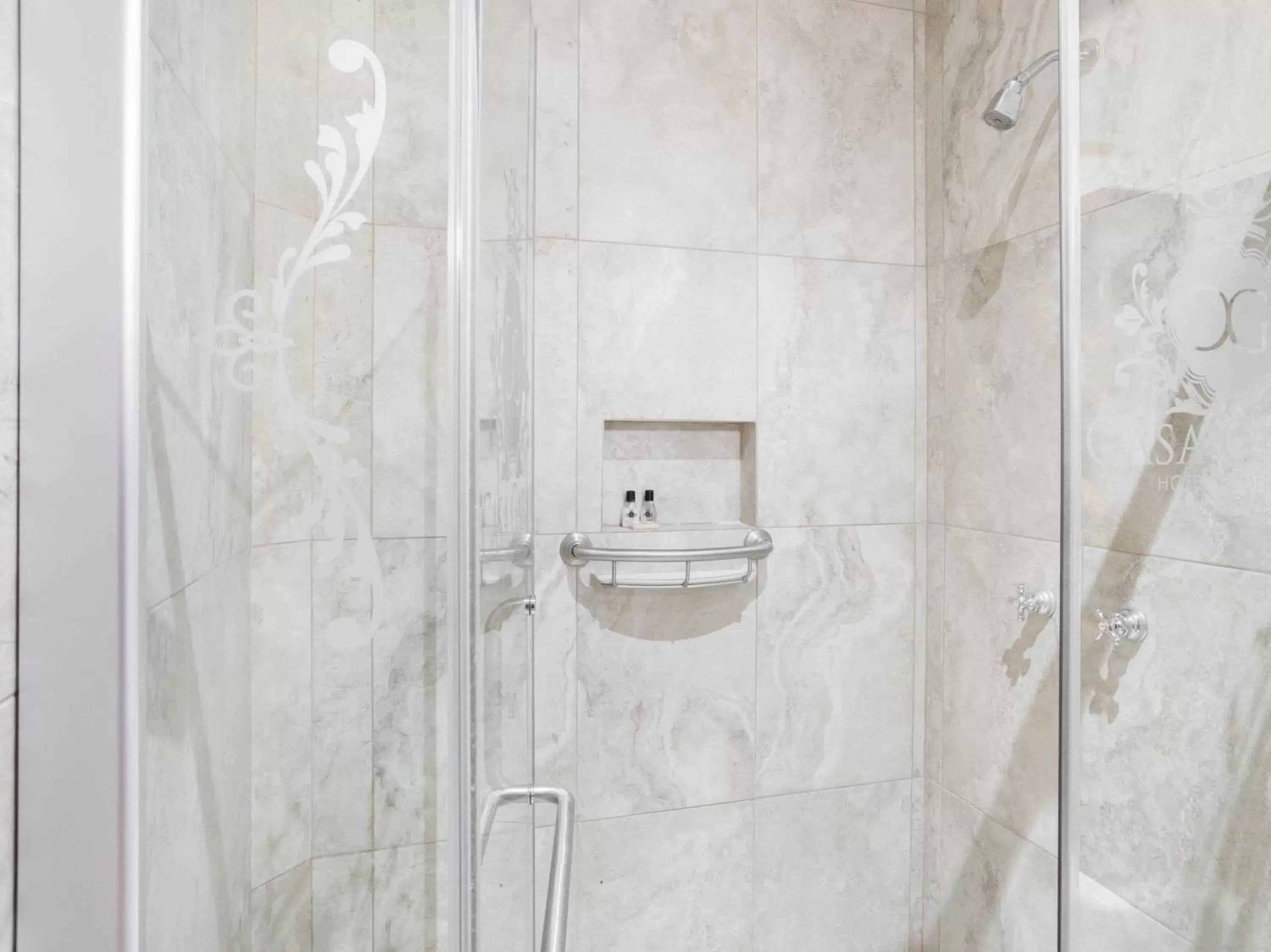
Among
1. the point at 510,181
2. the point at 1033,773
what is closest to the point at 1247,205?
the point at 510,181

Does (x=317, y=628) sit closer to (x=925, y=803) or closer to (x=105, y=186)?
(x=105, y=186)

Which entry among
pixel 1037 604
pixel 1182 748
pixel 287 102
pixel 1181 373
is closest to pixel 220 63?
pixel 287 102

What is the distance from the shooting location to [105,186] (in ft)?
1.09

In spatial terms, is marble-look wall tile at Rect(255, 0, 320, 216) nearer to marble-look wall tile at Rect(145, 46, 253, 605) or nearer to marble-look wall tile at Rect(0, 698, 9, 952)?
marble-look wall tile at Rect(145, 46, 253, 605)

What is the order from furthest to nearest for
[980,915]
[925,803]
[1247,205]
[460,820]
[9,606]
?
[925,803]
[980,915]
[1247,205]
[460,820]
[9,606]

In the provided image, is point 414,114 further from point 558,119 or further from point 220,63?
point 558,119

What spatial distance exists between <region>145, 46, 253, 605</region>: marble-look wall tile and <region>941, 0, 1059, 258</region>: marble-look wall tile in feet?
4.31

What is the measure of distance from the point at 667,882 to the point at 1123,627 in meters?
1.08

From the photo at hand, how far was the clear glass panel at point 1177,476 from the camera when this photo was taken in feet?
2.08

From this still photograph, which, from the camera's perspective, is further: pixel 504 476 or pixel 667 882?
pixel 667 882

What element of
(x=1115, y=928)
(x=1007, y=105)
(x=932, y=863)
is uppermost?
(x=1007, y=105)

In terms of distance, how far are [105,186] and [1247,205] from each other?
885 millimetres

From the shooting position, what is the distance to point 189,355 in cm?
36

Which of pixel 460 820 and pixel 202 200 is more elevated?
pixel 202 200
